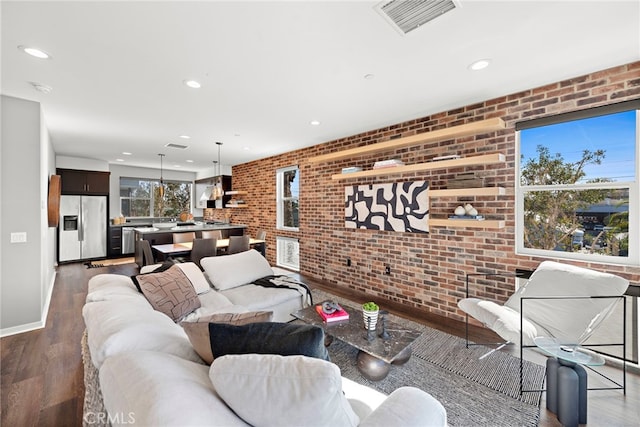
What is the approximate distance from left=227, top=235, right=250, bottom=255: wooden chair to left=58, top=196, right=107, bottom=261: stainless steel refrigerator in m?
4.18

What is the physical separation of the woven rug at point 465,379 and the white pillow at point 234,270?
1192 millimetres

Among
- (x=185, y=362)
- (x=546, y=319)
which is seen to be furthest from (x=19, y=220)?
(x=546, y=319)

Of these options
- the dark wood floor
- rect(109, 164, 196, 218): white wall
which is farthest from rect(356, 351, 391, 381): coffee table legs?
rect(109, 164, 196, 218): white wall

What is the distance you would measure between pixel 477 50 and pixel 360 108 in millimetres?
1412

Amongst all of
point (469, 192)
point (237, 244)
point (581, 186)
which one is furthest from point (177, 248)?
point (581, 186)

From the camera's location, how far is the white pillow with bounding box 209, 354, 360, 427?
88cm

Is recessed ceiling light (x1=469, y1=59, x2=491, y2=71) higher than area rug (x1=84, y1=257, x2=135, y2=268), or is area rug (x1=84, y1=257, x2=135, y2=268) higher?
recessed ceiling light (x1=469, y1=59, x2=491, y2=71)

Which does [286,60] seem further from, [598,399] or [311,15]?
[598,399]

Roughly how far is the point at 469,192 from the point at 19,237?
4.90 metres

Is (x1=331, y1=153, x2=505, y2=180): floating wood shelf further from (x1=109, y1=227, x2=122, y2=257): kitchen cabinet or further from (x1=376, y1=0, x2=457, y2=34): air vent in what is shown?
(x1=109, y1=227, x2=122, y2=257): kitchen cabinet

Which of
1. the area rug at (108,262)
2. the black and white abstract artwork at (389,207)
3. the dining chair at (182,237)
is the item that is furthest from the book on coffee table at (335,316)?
the area rug at (108,262)

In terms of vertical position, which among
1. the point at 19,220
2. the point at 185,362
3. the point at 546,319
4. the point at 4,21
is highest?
the point at 4,21

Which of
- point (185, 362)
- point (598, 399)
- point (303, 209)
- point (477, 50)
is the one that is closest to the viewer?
point (185, 362)

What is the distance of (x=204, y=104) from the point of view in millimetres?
3166
